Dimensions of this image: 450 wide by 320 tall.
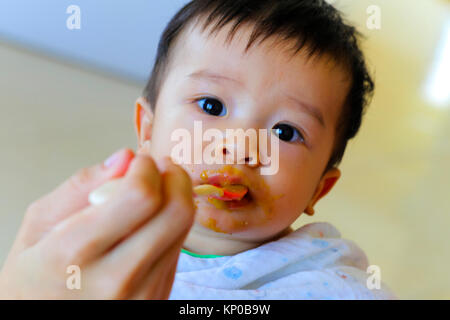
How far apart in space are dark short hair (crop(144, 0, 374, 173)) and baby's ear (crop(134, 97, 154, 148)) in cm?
1

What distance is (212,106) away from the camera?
0.60m

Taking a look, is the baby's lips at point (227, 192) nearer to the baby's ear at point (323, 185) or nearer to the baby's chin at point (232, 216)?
the baby's chin at point (232, 216)

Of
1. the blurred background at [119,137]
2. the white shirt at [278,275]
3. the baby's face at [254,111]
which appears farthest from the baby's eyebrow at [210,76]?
the blurred background at [119,137]

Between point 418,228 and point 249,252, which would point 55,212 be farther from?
point 418,228

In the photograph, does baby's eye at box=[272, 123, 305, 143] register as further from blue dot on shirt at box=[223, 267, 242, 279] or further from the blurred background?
the blurred background

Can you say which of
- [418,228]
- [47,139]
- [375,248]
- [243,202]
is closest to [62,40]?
[47,139]

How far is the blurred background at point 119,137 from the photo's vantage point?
3.27 feet

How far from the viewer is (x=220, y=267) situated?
612mm

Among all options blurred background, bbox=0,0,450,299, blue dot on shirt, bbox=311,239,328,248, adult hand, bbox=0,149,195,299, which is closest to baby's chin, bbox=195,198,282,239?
blue dot on shirt, bbox=311,239,328,248

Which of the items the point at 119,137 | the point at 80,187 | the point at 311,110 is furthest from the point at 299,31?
the point at 119,137

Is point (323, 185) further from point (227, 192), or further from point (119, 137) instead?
point (119, 137)

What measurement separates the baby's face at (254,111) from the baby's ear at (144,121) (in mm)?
62

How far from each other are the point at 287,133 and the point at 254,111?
7 cm

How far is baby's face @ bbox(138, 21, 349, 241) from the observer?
1.91 ft
